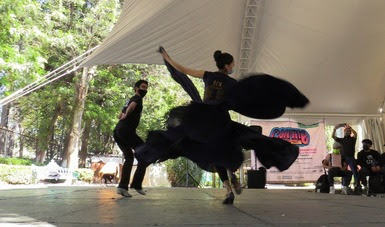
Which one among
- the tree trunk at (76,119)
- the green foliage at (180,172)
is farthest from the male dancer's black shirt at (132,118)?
the tree trunk at (76,119)

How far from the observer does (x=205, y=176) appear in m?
19.1

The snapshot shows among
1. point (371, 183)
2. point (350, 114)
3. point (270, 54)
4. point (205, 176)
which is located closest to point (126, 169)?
point (371, 183)

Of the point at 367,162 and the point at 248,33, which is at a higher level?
the point at 248,33

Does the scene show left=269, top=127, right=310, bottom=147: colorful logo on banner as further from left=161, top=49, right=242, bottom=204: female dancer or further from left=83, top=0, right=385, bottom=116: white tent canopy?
left=161, top=49, right=242, bottom=204: female dancer

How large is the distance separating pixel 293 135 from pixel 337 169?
459 centimetres

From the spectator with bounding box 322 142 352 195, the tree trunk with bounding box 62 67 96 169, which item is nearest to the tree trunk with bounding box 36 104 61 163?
the tree trunk with bounding box 62 67 96 169

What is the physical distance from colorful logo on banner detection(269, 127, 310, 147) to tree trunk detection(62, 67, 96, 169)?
10820 mm

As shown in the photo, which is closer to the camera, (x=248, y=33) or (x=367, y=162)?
(x=367, y=162)

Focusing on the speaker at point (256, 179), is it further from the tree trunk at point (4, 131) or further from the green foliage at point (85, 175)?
the tree trunk at point (4, 131)

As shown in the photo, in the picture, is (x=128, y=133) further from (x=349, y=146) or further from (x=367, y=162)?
(x=367, y=162)

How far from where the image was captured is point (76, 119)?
67.8 ft

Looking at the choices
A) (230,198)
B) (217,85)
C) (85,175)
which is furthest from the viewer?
(85,175)

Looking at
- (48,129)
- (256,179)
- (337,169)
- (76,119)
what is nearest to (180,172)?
(76,119)

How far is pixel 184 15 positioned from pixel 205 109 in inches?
210
